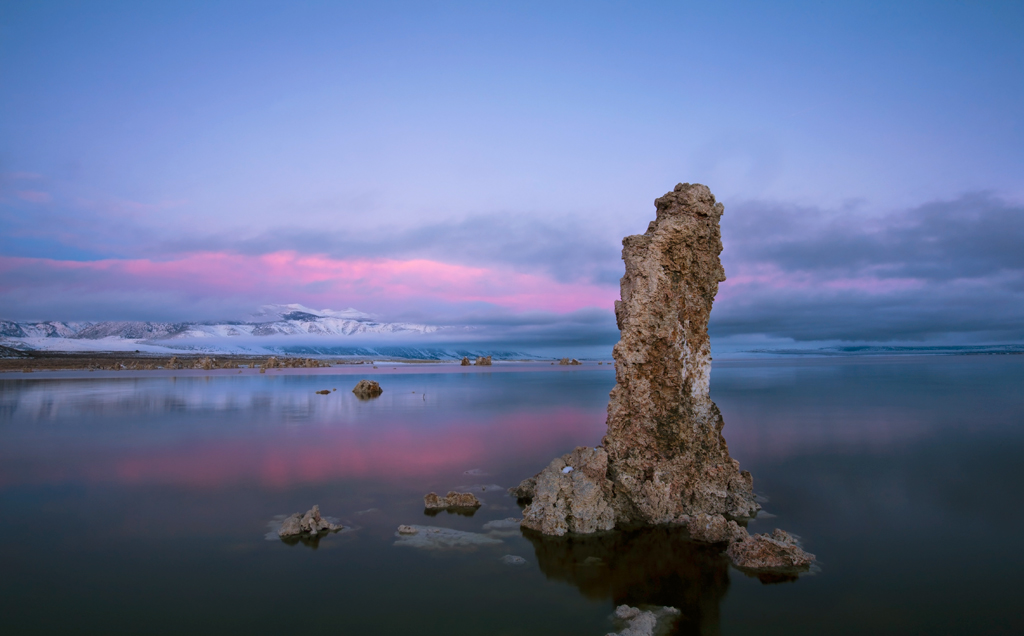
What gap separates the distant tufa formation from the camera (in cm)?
1035

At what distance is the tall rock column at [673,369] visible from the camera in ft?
34.8

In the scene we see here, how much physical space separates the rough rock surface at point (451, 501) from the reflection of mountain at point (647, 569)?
2041 millimetres

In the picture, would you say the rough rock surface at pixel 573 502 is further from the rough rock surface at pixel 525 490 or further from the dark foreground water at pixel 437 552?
the rough rock surface at pixel 525 490

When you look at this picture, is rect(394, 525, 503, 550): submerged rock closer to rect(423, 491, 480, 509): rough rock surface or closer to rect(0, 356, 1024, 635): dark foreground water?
rect(0, 356, 1024, 635): dark foreground water

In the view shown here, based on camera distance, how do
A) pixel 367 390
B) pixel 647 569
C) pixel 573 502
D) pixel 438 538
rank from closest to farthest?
pixel 647 569
pixel 438 538
pixel 573 502
pixel 367 390

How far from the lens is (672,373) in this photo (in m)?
11.0

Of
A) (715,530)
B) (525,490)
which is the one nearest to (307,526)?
(525,490)

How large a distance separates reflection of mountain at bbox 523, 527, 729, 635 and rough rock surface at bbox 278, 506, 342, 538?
3.62 meters

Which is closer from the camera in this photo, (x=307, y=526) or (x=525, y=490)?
(x=307, y=526)

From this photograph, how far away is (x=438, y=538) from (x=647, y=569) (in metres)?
3.56

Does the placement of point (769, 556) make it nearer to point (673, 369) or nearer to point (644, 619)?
point (644, 619)

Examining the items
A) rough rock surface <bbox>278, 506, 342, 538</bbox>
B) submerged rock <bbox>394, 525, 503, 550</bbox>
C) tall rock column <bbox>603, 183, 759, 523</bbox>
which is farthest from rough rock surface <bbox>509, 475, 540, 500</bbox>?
rough rock surface <bbox>278, 506, 342, 538</bbox>

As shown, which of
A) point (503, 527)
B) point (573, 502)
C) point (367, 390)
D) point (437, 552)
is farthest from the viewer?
point (367, 390)

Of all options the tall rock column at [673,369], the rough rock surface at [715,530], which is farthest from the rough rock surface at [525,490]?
the rough rock surface at [715,530]
